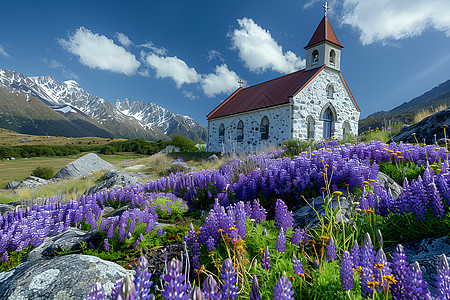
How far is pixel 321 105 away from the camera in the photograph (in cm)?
2188

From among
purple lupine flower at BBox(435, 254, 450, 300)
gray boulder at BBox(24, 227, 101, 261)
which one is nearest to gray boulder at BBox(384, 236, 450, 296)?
purple lupine flower at BBox(435, 254, 450, 300)

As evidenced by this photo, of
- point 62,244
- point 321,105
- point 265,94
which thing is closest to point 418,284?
point 62,244

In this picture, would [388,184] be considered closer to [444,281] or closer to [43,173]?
[444,281]

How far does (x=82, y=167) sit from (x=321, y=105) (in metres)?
21.2

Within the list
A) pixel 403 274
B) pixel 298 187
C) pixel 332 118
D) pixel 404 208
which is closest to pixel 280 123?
pixel 332 118

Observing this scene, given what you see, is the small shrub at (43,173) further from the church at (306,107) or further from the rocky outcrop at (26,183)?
the church at (306,107)

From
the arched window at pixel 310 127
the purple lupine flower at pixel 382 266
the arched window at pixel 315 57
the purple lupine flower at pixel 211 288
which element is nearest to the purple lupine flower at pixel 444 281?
the purple lupine flower at pixel 382 266

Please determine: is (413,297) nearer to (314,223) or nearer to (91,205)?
(314,223)

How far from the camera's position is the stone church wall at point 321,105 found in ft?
67.3

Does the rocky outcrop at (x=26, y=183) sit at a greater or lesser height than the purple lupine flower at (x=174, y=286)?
lesser

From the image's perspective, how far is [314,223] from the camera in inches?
132

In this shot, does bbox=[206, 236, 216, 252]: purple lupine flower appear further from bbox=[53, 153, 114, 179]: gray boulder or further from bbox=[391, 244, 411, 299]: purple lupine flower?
bbox=[53, 153, 114, 179]: gray boulder

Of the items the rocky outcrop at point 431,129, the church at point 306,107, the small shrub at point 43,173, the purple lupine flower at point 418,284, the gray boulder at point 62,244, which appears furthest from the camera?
the church at point 306,107

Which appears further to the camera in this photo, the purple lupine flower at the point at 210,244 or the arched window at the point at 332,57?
the arched window at the point at 332,57
